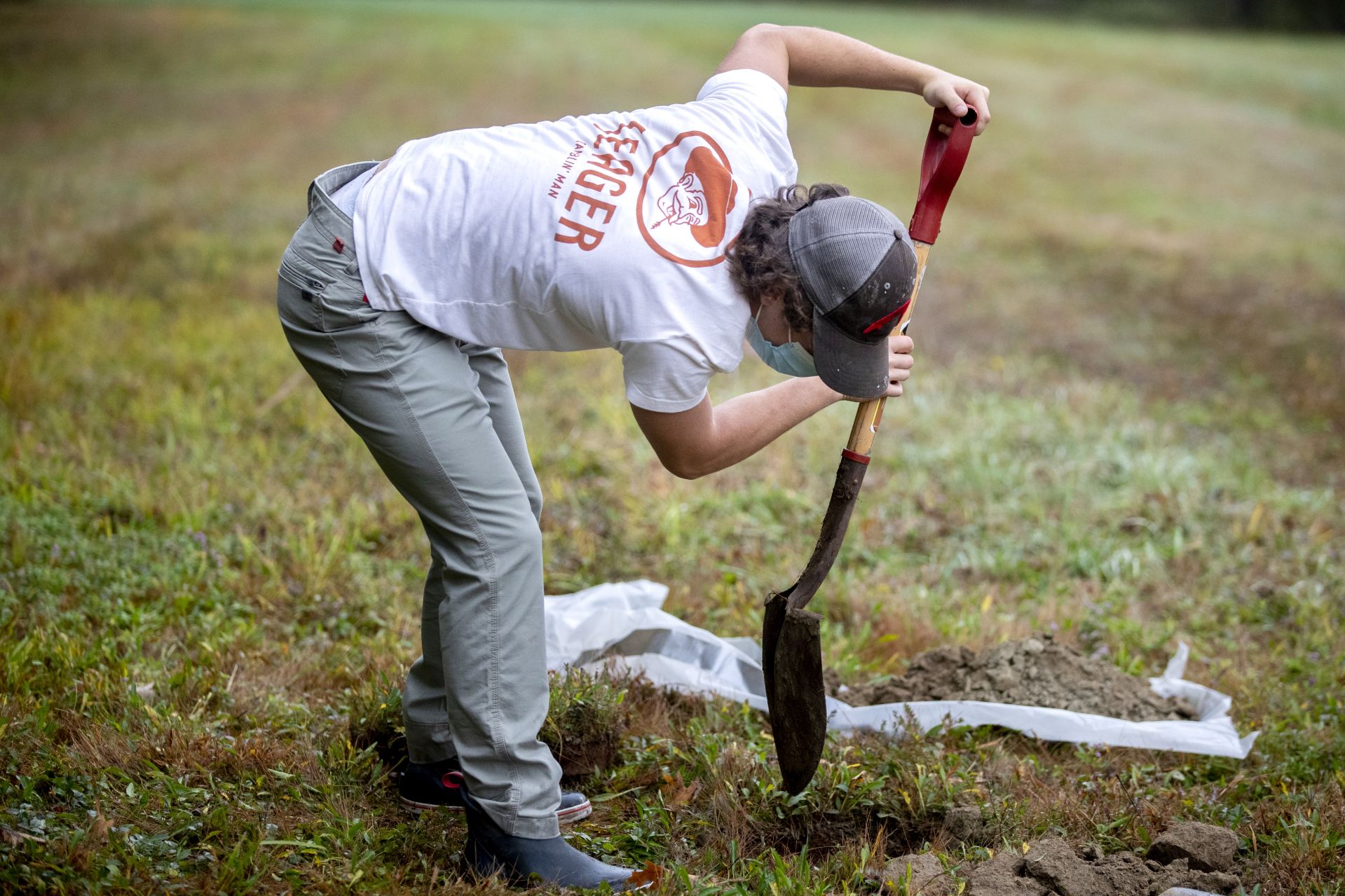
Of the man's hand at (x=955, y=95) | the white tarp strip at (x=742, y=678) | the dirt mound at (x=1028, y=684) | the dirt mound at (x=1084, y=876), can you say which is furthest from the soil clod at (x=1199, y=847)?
the man's hand at (x=955, y=95)

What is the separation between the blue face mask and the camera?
2457 millimetres

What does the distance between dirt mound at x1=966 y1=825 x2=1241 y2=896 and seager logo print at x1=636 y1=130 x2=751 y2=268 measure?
5.04 ft

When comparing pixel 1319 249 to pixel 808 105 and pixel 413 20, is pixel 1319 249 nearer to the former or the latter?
pixel 808 105

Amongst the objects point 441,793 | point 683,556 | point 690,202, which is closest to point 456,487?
point 690,202

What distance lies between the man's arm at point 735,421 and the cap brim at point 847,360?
2.3 inches

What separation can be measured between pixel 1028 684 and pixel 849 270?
174 cm

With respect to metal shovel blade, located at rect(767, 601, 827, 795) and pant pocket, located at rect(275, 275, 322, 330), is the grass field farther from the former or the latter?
Answer: pant pocket, located at rect(275, 275, 322, 330)

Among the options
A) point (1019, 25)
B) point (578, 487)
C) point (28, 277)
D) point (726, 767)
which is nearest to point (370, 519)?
point (578, 487)

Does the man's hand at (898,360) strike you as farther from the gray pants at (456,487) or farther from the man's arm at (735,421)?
the gray pants at (456,487)

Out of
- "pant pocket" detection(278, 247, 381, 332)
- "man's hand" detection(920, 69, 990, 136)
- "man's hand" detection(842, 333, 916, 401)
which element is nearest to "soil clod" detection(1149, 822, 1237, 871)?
"man's hand" detection(842, 333, 916, 401)

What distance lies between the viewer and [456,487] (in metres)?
2.34

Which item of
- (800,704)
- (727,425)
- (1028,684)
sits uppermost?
(727,425)

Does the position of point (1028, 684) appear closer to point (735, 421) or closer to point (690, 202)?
point (735, 421)

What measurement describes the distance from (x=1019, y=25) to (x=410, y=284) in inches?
1246
